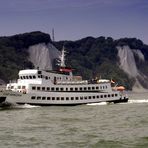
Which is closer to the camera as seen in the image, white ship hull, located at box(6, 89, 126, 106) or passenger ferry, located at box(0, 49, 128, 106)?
white ship hull, located at box(6, 89, 126, 106)

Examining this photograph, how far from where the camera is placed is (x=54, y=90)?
6650 cm

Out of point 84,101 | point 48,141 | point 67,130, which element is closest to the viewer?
point 48,141

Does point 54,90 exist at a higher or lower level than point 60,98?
higher

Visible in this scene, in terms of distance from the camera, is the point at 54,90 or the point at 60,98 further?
the point at 60,98

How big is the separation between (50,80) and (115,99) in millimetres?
12880

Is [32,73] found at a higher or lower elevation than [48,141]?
higher

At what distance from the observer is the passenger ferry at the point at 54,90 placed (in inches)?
2504

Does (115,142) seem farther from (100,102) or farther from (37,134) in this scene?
(100,102)

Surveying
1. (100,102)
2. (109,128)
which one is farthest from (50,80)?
Result: (109,128)

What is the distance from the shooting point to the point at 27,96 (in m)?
63.5

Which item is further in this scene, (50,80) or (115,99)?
(115,99)

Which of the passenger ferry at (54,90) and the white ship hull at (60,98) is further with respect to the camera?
the passenger ferry at (54,90)

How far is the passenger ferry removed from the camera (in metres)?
63.6

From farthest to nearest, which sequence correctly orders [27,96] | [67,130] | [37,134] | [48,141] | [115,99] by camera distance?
1. [115,99]
2. [27,96]
3. [67,130]
4. [37,134]
5. [48,141]
